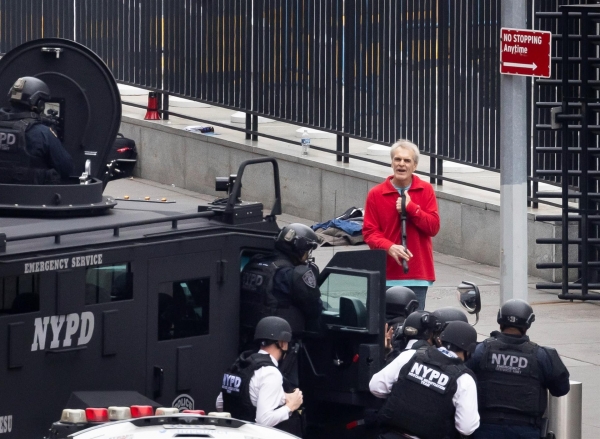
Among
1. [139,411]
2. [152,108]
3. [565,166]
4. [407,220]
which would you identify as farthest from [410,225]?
[152,108]

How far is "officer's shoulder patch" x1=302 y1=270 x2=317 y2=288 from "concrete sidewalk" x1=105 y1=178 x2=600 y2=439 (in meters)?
1.16

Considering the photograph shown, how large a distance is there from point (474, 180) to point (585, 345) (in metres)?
4.53

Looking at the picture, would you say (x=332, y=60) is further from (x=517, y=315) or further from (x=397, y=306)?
(x=517, y=315)

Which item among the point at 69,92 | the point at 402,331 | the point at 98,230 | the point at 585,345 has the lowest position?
the point at 585,345

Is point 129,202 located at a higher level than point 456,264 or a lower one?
higher

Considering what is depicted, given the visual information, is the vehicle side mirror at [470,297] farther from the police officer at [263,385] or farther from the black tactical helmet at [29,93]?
the black tactical helmet at [29,93]

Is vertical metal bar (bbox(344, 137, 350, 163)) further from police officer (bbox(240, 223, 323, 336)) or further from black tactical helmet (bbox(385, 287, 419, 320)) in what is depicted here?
police officer (bbox(240, 223, 323, 336))

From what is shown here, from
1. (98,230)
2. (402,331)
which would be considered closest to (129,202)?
(98,230)

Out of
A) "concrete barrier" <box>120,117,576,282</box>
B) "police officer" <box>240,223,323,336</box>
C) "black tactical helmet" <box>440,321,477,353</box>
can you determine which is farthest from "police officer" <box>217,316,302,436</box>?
"concrete barrier" <box>120,117,576,282</box>

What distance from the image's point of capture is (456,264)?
15.3 meters

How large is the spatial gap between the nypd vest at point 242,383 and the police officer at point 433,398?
29.9 inches

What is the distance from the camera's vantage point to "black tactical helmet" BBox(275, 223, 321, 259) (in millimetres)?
7988

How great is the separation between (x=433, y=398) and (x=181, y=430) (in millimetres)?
2685

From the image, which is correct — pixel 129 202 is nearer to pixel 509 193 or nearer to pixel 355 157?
pixel 509 193
